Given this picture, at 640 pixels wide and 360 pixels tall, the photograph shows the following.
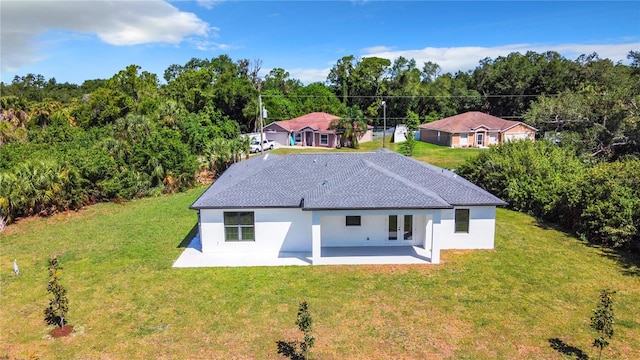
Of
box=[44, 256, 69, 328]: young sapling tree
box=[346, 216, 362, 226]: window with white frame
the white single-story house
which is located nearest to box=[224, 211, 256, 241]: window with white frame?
the white single-story house

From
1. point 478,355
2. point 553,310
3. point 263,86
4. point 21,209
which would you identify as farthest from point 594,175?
point 263,86

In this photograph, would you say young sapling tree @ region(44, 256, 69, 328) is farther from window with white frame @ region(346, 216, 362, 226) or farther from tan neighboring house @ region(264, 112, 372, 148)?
tan neighboring house @ region(264, 112, 372, 148)

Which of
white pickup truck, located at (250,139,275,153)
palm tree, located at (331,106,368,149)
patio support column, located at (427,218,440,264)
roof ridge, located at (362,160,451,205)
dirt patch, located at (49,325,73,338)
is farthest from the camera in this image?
palm tree, located at (331,106,368,149)

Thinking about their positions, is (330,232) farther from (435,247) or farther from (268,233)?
(435,247)

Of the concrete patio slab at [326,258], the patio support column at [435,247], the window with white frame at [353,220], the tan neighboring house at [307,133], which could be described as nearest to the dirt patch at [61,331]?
the concrete patio slab at [326,258]

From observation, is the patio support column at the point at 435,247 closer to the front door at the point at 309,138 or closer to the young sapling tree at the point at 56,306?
the young sapling tree at the point at 56,306

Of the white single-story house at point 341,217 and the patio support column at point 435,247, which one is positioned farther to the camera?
the white single-story house at point 341,217

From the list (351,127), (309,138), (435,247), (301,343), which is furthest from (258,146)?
(301,343)
